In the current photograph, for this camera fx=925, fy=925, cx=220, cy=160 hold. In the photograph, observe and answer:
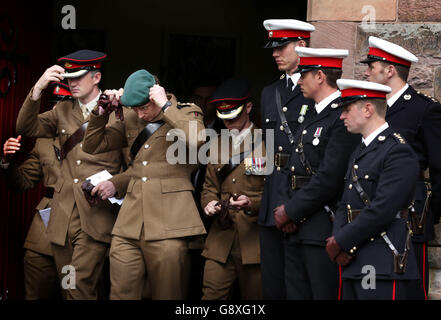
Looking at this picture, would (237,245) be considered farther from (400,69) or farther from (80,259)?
(400,69)

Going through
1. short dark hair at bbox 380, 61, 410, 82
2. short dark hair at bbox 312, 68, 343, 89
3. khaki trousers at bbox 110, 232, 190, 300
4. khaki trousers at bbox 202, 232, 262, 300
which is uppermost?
short dark hair at bbox 380, 61, 410, 82

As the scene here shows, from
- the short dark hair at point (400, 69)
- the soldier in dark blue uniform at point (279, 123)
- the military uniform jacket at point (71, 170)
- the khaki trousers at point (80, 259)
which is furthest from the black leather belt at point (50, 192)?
the short dark hair at point (400, 69)

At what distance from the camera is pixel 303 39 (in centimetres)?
590

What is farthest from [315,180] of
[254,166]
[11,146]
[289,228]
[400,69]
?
[11,146]

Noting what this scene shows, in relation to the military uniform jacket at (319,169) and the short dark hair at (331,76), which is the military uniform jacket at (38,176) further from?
the short dark hair at (331,76)

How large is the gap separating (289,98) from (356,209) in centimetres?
113

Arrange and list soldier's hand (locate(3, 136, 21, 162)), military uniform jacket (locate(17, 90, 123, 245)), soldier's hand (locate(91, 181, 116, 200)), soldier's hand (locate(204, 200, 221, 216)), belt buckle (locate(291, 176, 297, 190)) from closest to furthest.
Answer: belt buckle (locate(291, 176, 297, 190)) < soldier's hand (locate(204, 200, 221, 216)) < soldier's hand (locate(91, 181, 116, 200)) < military uniform jacket (locate(17, 90, 123, 245)) < soldier's hand (locate(3, 136, 21, 162))

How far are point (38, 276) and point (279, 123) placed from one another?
2.53 m

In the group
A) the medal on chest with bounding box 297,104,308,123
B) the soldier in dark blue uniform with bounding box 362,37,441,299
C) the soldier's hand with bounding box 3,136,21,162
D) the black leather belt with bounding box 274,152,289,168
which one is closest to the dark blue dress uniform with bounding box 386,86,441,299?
the soldier in dark blue uniform with bounding box 362,37,441,299

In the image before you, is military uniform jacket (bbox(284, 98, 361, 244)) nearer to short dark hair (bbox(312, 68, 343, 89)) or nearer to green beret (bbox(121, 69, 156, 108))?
short dark hair (bbox(312, 68, 343, 89))

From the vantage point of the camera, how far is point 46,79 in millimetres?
6457

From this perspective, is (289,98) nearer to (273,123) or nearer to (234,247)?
(273,123)

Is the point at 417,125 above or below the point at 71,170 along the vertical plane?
above

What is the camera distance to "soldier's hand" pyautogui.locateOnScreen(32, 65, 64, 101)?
6457 millimetres
